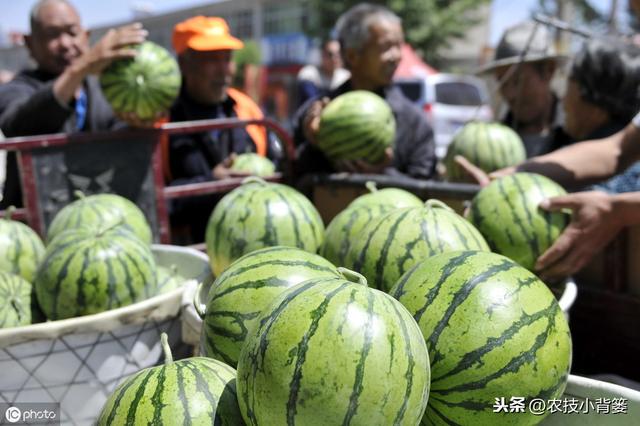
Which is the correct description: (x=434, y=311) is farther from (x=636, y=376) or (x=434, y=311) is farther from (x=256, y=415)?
(x=636, y=376)

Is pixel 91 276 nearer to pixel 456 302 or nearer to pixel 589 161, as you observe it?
pixel 456 302

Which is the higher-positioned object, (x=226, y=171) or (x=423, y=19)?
(x=226, y=171)

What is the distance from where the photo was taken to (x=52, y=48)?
3.91 metres

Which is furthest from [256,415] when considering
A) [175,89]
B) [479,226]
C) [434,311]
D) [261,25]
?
[261,25]

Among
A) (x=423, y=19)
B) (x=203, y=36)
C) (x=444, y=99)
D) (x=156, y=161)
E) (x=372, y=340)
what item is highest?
(x=203, y=36)

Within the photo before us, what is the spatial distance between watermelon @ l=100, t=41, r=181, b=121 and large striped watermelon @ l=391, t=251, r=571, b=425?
7.48ft

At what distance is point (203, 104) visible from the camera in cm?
420

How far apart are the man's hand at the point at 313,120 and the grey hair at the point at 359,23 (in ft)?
1.47

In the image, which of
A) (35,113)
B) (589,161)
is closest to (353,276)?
(589,161)

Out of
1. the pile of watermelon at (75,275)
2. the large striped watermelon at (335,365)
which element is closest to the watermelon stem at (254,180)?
the pile of watermelon at (75,275)

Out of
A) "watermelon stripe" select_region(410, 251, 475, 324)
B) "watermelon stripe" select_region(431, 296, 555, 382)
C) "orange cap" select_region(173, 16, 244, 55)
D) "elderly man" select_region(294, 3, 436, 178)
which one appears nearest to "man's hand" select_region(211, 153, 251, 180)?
"elderly man" select_region(294, 3, 436, 178)

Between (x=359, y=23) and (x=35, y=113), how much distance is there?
1994mm

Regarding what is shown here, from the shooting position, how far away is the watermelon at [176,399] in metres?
1.24

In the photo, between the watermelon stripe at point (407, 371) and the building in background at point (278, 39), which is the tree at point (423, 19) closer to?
the building in background at point (278, 39)
